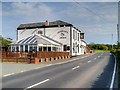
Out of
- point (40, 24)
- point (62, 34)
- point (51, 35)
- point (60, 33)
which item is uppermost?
point (40, 24)

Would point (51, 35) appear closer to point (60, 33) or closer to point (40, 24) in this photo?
point (60, 33)

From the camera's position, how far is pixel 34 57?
1340 inches

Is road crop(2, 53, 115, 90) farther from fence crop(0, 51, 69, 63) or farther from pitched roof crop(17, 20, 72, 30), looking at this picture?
pitched roof crop(17, 20, 72, 30)

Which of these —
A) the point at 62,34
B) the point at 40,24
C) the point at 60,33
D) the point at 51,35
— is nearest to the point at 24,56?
the point at 62,34

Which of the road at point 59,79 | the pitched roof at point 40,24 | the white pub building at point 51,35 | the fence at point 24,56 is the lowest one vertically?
the road at point 59,79

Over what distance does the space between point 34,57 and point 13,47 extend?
1949cm

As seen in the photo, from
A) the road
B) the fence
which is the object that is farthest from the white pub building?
the road

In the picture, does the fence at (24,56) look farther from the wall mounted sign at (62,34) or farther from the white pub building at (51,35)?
the wall mounted sign at (62,34)

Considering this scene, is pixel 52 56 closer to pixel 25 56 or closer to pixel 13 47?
pixel 25 56

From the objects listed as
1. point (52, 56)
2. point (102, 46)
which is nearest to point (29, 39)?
point (52, 56)

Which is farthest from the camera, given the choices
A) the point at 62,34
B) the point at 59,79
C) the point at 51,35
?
the point at 51,35

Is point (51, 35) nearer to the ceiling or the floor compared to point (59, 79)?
nearer to the ceiling

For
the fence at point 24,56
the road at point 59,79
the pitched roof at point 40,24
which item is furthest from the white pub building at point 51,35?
the road at point 59,79

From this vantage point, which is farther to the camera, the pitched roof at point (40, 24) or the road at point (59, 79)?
the pitched roof at point (40, 24)
